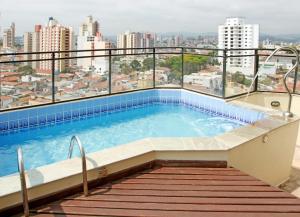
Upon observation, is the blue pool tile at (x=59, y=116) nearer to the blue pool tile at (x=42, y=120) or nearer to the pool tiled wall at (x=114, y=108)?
the pool tiled wall at (x=114, y=108)

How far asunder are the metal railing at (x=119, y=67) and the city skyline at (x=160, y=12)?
365 centimetres

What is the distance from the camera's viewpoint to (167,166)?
3203 mm

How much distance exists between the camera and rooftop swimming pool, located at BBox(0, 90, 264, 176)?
5193 millimetres

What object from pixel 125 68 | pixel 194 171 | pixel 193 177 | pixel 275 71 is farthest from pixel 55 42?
pixel 193 177

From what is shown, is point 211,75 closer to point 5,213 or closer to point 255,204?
point 255,204

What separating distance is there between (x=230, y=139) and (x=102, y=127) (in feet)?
10.3

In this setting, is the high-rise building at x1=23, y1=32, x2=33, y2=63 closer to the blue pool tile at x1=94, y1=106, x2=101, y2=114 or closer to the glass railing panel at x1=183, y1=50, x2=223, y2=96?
the blue pool tile at x1=94, y1=106, x2=101, y2=114

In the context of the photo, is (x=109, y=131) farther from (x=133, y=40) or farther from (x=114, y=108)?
(x=133, y=40)

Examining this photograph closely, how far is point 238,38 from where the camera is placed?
682 centimetres

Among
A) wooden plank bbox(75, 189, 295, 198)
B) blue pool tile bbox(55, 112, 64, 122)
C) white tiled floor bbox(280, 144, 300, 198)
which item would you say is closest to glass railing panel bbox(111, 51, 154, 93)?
blue pool tile bbox(55, 112, 64, 122)

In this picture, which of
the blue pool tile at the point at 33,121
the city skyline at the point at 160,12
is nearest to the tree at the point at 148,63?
the blue pool tile at the point at 33,121

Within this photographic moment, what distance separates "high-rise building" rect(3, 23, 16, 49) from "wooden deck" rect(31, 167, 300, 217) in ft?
13.0

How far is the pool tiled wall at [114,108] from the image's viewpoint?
553 cm

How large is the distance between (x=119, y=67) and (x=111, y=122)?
106 cm
